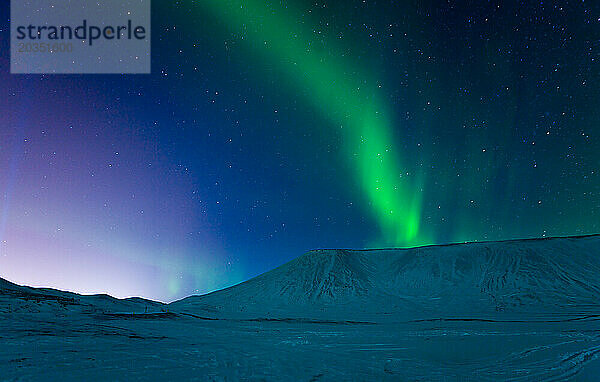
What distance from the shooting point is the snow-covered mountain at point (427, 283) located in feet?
145

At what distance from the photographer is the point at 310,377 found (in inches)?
436

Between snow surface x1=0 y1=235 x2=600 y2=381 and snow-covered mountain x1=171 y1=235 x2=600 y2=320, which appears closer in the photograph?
snow surface x1=0 y1=235 x2=600 y2=381

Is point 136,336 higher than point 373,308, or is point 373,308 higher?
point 136,336

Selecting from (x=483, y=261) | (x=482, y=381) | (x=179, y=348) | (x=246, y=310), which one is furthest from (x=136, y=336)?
(x=483, y=261)

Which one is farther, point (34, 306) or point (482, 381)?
point (34, 306)

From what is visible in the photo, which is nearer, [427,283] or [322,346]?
[322,346]

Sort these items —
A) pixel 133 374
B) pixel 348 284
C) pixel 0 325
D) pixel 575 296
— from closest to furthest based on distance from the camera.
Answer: pixel 133 374 → pixel 0 325 → pixel 575 296 → pixel 348 284

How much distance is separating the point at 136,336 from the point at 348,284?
43.3 m

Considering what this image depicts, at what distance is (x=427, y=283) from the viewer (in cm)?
5809

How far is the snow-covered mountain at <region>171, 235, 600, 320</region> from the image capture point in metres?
44.2

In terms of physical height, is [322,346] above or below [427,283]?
above

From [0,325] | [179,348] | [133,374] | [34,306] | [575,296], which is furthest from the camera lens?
[575,296]

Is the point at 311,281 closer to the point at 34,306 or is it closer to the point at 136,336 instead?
the point at 34,306

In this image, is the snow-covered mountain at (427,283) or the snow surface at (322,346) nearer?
the snow surface at (322,346)
